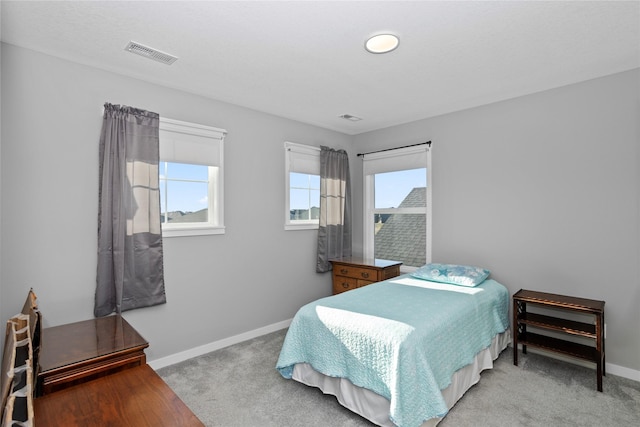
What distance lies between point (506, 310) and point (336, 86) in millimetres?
2610

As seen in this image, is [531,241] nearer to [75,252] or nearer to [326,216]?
[326,216]

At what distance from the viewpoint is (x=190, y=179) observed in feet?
10.2

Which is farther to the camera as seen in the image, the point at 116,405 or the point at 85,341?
the point at 85,341

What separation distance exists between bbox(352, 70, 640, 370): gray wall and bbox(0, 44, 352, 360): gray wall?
69.6 inches

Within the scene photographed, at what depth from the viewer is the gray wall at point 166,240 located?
2230 millimetres

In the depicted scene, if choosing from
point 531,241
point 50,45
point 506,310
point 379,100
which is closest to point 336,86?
point 379,100

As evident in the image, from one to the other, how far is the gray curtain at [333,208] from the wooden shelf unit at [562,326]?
2.10 meters

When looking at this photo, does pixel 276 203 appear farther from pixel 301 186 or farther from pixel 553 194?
pixel 553 194

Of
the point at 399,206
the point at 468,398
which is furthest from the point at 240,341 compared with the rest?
the point at 399,206

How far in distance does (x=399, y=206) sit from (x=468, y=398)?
2.34m

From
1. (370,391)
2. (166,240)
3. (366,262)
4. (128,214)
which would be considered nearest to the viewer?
(370,391)

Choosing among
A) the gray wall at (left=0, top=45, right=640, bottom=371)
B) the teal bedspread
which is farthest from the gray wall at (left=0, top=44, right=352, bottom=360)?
the teal bedspread

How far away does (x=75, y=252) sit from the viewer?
8.04 feet

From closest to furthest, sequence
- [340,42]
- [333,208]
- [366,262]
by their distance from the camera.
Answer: [340,42] < [366,262] < [333,208]
